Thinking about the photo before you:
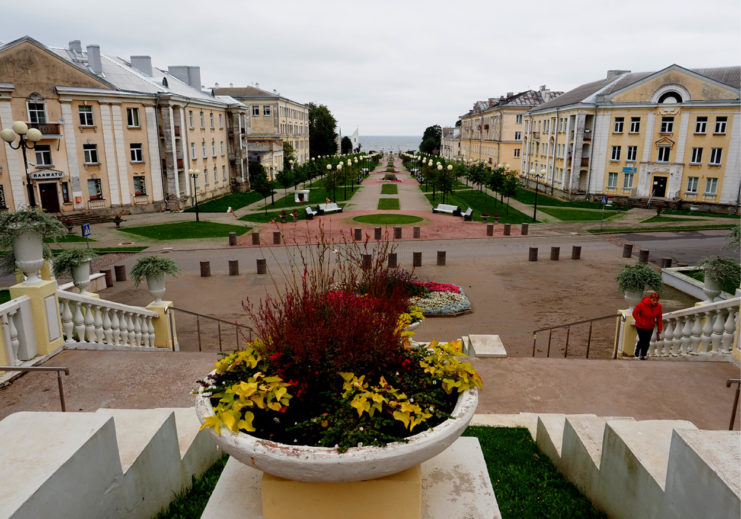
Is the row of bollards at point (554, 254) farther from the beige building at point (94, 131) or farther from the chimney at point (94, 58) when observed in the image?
the chimney at point (94, 58)

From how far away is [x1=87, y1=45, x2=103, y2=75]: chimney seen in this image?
36375 mm

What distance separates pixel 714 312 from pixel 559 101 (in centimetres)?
5070

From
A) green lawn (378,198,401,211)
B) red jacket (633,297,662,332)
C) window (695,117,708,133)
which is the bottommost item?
green lawn (378,198,401,211)

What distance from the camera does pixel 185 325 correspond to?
14.7 meters

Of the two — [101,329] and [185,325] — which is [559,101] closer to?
[185,325]

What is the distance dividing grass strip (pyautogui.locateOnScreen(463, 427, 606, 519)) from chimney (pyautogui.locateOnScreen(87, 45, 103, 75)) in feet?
133

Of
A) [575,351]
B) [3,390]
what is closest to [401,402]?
[3,390]

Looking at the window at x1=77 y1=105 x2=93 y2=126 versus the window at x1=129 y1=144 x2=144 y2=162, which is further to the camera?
the window at x1=129 y1=144 x2=144 y2=162

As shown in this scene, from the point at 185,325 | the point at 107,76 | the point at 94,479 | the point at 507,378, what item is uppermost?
the point at 107,76

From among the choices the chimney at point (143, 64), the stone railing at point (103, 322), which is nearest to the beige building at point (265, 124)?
the chimney at point (143, 64)

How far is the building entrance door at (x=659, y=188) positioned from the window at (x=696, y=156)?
95.7 inches

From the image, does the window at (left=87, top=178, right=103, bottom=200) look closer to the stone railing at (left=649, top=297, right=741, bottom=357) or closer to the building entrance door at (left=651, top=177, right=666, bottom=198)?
the stone railing at (left=649, top=297, right=741, bottom=357)

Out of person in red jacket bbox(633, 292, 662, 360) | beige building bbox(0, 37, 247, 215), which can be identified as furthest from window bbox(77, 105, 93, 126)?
person in red jacket bbox(633, 292, 662, 360)

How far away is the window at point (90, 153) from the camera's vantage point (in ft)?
113
